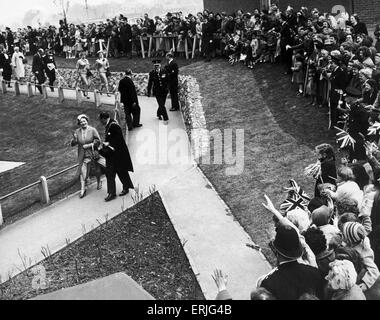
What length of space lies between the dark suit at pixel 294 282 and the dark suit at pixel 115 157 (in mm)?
6604

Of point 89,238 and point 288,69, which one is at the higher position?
point 288,69

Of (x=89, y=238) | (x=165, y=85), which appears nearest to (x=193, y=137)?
(x=165, y=85)

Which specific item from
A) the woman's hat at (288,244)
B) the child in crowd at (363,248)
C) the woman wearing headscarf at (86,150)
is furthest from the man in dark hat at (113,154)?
the woman's hat at (288,244)

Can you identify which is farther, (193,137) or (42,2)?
(42,2)

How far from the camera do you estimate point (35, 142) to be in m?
17.5

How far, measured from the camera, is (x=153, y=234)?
9.45 meters

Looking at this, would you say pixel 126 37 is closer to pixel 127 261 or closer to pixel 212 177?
pixel 212 177

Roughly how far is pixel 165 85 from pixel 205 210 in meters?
7.08


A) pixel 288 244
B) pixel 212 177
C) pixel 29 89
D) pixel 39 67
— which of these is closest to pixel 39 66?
pixel 39 67

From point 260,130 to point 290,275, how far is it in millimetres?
9175

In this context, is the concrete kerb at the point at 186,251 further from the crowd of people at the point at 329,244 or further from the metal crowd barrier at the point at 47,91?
the metal crowd barrier at the point at 47,91

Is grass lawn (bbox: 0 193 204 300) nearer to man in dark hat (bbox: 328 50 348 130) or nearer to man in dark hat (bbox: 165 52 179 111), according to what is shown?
man in dark hat (bbox: 328 50 348 130)
